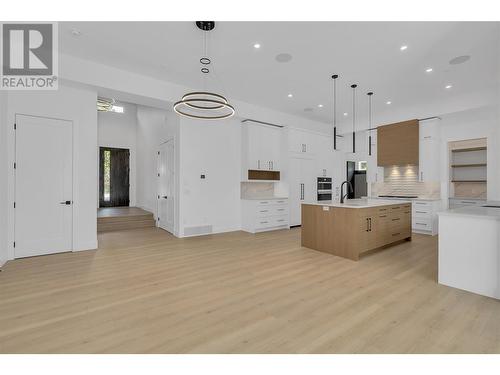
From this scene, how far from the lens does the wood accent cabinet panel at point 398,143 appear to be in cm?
667

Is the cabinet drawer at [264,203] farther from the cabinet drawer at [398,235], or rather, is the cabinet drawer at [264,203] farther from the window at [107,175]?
the window at [107,175]

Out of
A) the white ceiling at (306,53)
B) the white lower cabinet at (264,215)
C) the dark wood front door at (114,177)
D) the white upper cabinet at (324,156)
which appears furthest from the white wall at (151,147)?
the white upper cabinet at (324,156)

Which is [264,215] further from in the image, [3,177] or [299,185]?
[3,177]

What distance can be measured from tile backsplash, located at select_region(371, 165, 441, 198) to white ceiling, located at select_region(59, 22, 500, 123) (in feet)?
7.00

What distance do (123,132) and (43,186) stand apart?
653 centimetres

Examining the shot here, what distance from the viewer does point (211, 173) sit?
21.0 feet

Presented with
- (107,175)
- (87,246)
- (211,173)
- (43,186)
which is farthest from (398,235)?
(107,175)

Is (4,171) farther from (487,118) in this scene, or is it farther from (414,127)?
(487,118)

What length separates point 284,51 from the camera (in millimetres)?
3994

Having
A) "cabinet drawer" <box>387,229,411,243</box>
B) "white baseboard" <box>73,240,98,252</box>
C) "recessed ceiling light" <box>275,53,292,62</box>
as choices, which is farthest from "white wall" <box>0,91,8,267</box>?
"cabinet drawer" <box>387,229,411,243</box>

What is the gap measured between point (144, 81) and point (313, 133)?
5197mm

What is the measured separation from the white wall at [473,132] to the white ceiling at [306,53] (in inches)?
26.6

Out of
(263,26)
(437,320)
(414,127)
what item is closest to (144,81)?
(263,26)

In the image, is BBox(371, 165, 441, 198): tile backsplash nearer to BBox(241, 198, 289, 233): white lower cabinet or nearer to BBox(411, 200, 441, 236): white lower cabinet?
BBox(411, 200, 441, 236): white lower cabinet
